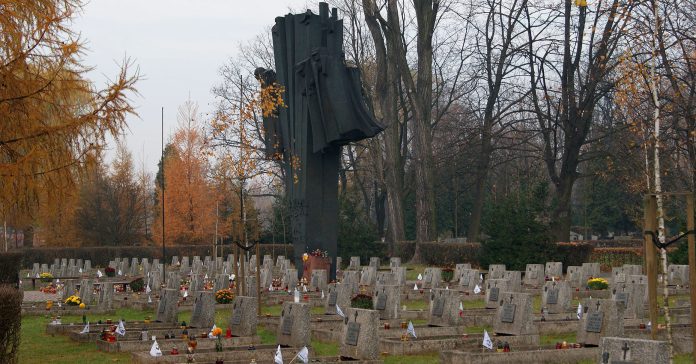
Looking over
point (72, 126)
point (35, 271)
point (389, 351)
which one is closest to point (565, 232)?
point (35, 271)

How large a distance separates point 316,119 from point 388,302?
1278 centimetres

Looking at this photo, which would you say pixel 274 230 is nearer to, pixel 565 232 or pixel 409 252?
pixel 409 252

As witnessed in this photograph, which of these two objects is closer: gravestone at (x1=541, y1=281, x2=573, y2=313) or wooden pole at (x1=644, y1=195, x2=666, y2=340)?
wooden pole at (x1=644, y1=195, x2=666, y2=340)

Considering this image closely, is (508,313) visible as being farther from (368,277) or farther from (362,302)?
(368,277)

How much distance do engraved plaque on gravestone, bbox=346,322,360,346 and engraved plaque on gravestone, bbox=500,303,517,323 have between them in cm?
412

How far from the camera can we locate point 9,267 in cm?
2516

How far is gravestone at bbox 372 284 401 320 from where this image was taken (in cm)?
2058

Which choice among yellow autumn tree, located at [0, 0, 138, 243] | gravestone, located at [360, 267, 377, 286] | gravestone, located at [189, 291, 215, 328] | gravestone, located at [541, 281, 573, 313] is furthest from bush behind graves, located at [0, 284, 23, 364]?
gravestone, located at [360, 267, 377, 286]

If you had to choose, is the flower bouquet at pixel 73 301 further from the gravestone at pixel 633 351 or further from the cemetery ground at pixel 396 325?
the gravestone at pixel 633 351

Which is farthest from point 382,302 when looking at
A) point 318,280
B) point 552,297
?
point 318,280

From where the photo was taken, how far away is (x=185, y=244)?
61.3 meters

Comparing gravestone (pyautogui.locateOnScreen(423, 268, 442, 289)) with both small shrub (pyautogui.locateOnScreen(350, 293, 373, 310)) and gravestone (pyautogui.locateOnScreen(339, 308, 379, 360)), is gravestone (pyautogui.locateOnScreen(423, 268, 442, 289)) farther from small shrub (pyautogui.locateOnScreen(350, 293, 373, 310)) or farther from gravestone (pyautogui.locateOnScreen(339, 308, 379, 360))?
gravestone (pyautogui.locateOnScreen(339, 308, 379, 360))

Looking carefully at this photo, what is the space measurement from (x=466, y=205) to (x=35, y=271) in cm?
3181

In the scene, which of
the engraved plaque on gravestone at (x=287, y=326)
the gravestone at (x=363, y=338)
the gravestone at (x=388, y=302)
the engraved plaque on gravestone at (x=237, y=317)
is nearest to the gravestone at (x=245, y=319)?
the engraved plaque on gravestone at (x=237, y=317)
